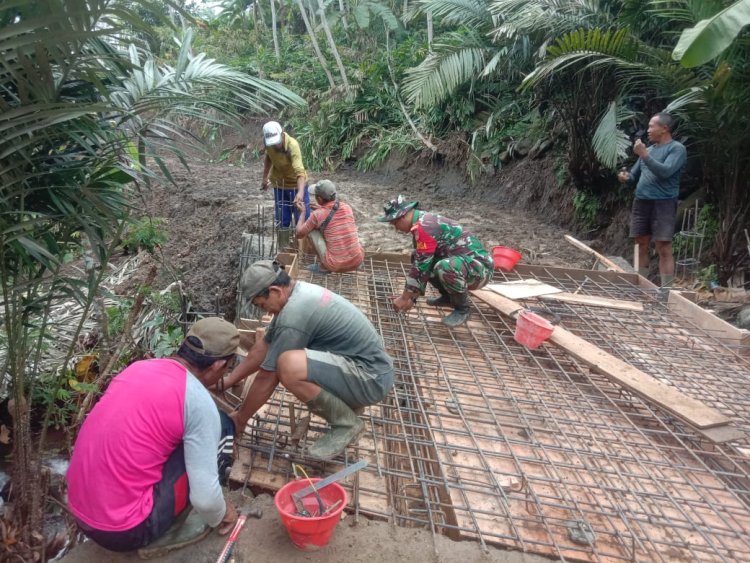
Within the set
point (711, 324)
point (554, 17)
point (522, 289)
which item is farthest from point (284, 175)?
point (711, 324)

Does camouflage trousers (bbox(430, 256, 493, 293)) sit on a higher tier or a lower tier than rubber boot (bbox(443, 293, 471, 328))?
higher

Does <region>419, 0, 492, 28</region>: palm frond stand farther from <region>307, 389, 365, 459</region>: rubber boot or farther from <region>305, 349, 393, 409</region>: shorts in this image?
<region>307, 389, 365, 459</region>: rubber boot

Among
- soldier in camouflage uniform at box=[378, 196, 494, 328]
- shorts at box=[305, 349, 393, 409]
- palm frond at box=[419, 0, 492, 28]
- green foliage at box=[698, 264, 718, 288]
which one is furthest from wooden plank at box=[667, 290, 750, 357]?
palm frond at box=[419, 0, 492, 28]

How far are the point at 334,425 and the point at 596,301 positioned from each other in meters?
2.66

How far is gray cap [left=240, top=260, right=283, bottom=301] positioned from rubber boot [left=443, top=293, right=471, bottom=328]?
2001 mm

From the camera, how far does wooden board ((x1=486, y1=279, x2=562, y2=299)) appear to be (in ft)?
14.2

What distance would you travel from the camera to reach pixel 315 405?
252cm

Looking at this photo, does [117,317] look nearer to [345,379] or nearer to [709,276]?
[345,379]

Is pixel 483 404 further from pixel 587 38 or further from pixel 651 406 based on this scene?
pixel 587 38

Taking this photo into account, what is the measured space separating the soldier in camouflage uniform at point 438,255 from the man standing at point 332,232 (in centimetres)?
80

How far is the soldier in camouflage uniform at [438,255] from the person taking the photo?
12.5ft

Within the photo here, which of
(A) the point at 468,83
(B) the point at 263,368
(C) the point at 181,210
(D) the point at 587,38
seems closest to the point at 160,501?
(B) the point at 263,368

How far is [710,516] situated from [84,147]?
10.2 ft

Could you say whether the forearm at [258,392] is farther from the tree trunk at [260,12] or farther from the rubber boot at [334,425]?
the tree trunk at [260,12]
